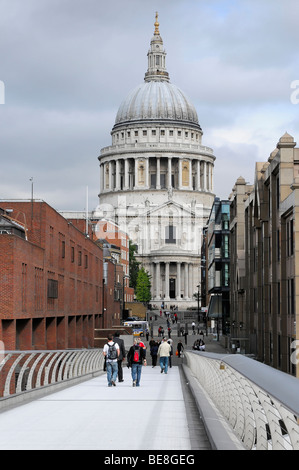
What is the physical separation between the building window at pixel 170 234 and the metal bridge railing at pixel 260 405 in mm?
176391

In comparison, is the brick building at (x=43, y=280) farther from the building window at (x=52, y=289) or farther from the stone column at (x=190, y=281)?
the stone column at (x=190, y=281)

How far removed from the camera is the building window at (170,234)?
192 meters

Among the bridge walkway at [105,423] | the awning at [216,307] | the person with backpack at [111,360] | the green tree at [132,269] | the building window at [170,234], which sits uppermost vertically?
the building window at [170,234]

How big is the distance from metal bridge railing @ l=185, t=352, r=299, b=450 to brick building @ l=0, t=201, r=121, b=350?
70.1 feet

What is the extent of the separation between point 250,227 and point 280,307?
673 inches

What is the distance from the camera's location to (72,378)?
88.6 ft

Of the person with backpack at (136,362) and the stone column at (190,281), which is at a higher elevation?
the stone column at (190,281)

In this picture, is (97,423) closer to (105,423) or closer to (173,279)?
(105,423)

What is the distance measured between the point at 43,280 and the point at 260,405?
120ft

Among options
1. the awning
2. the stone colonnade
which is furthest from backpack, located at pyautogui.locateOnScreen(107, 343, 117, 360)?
the stone colonnade

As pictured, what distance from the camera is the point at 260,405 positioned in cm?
959

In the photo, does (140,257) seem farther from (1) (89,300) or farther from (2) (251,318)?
(2) (251,318)

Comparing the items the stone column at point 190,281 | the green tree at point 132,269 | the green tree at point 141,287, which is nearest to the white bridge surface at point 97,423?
the green tree at point 141,287
